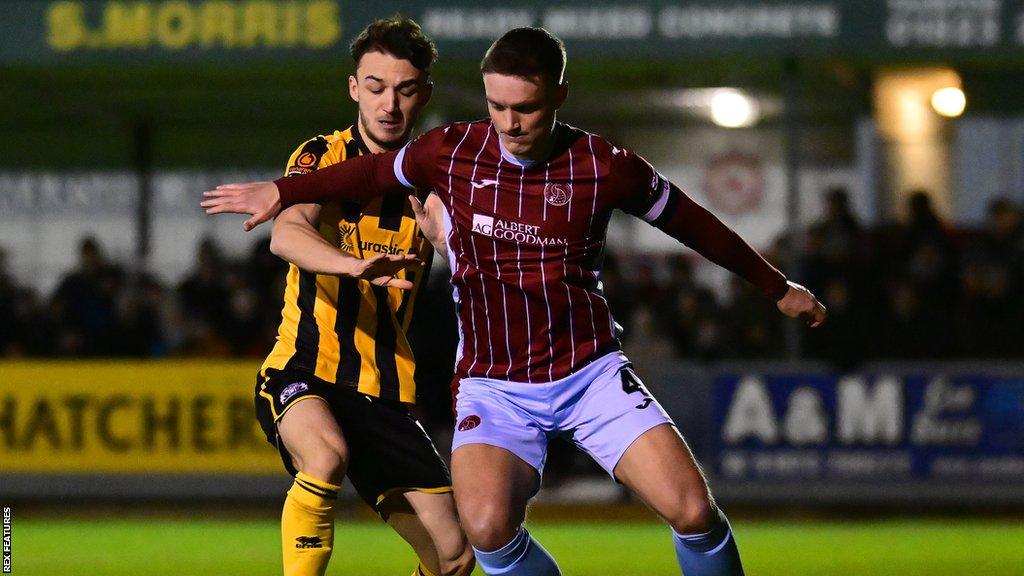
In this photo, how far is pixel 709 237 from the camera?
16.9 feet

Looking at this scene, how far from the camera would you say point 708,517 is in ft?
15.7

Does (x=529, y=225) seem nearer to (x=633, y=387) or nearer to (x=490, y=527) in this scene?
(x=633, y=387)

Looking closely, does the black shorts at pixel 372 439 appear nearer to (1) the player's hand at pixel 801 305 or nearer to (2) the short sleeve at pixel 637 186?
(2) the short sleeve at pixel 637 186

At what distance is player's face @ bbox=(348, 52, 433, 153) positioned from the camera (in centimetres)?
554

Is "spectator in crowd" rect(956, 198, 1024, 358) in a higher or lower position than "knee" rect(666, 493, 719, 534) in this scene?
lower

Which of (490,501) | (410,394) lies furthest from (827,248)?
(490,501)

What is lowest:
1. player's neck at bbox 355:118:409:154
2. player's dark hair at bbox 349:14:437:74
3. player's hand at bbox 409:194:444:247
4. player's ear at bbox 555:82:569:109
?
player's hand at bbox 409:194:444:247

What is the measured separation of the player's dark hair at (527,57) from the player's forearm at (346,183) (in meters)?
0.50

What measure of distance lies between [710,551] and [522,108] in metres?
1.41

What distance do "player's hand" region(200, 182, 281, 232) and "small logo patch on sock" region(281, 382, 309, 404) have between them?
1.98 feet

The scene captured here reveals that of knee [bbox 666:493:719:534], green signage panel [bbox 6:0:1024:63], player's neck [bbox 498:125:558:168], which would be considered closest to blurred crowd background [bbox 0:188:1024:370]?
green signage panel [bbox 6:0:1024:63]

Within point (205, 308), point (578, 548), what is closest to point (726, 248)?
point (578, 548)

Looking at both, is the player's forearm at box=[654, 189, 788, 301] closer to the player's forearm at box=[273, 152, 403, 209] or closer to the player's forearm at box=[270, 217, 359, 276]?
the player's forearm at box=[273, 152, 403, 209]

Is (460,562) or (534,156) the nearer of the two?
(534,156)
